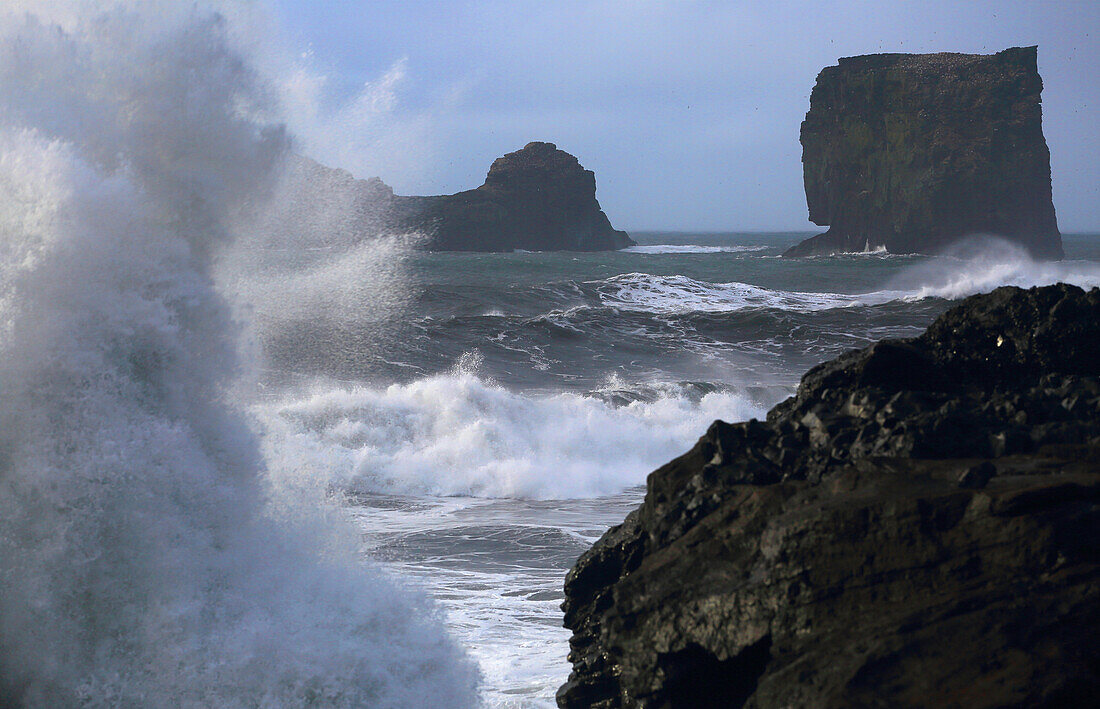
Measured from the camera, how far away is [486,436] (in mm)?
13695

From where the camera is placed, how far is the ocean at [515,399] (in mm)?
7945

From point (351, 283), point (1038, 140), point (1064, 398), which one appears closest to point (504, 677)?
point (1064, 398)

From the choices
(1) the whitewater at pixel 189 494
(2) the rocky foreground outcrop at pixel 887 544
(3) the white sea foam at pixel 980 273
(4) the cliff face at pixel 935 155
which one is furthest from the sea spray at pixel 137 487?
(4) the cliff face at pixel 935 155

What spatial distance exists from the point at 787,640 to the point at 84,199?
16.3 feet

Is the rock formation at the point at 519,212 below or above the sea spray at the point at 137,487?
above

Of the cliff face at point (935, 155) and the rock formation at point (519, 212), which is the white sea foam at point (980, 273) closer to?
the cliff face at point (935, 155)

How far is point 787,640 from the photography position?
9.06ft

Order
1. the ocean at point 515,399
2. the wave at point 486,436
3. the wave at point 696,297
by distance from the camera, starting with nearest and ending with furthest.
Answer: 1. the ocean at point 515,399
2. the wave at point 486,436
3. the wave at point 696,297

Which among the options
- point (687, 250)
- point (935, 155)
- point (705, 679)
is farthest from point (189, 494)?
point (687, 250)

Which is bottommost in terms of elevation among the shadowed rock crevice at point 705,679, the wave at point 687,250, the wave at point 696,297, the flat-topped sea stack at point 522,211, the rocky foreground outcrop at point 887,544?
the shadowed rock crevice at point 705,679

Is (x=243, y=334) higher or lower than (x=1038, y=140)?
lower

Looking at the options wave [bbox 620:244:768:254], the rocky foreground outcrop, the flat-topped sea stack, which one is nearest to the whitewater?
the rocky foreground outcrop

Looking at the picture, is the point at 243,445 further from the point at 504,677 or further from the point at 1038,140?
the point at 1038,140

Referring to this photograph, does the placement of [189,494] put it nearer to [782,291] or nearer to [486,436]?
[486,436]
